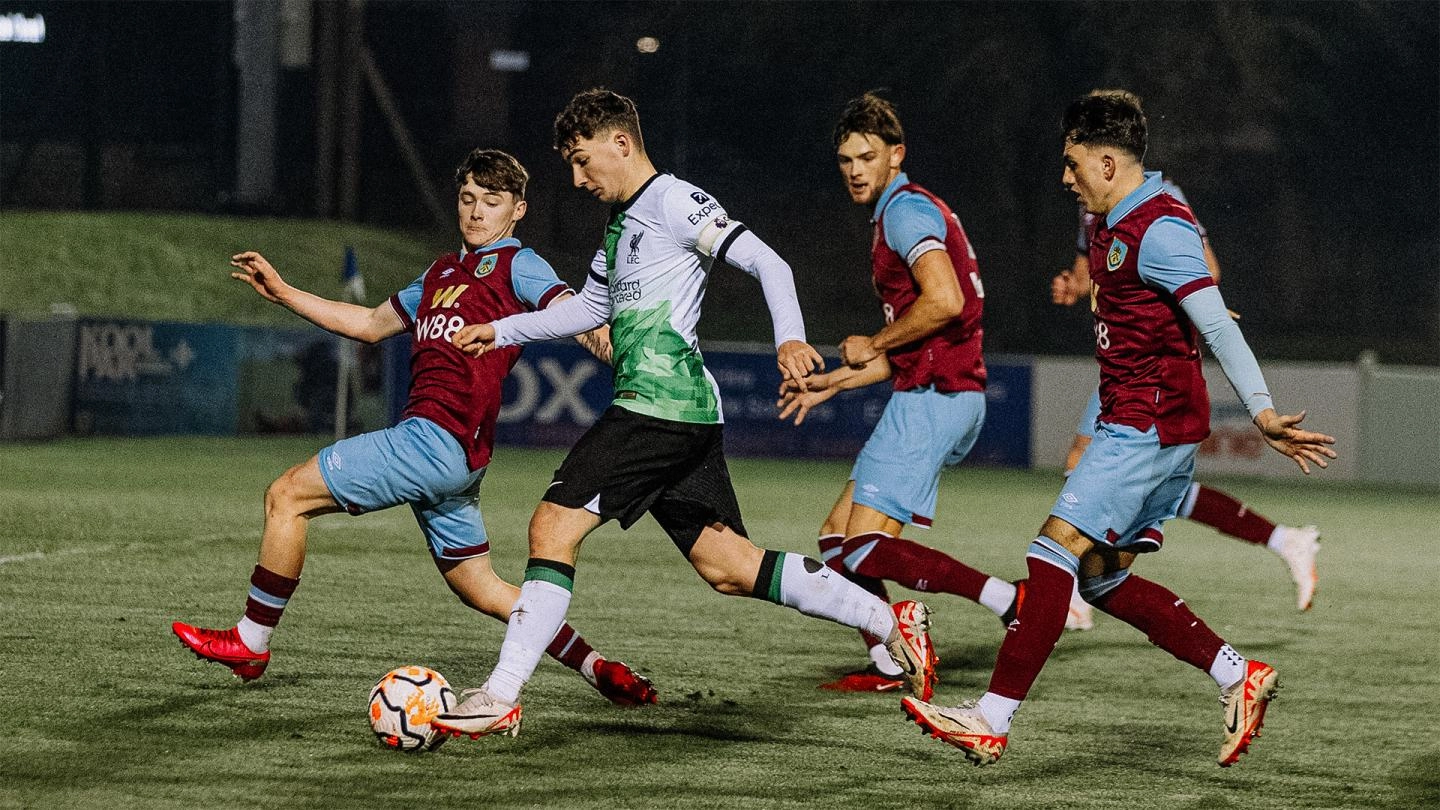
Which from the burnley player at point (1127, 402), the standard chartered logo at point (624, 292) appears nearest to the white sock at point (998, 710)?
the burnley player at point (1127, 402)

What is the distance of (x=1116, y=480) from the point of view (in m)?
5.20

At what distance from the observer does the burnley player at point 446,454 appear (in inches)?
226

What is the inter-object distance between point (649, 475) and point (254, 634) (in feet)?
4.91

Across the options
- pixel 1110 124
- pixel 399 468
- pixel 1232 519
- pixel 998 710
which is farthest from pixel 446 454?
pixel 1232 519

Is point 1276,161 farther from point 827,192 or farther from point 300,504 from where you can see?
point 300,504

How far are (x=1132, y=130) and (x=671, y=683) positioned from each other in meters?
2.56

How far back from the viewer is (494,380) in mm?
5918

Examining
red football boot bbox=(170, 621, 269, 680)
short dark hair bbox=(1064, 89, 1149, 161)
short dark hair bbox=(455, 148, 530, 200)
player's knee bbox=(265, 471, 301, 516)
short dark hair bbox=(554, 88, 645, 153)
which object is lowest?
red football boot bbox=(170, 621, 269, 680)

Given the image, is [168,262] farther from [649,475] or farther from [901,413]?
[649,475]

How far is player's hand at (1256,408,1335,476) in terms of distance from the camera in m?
→ 4.80

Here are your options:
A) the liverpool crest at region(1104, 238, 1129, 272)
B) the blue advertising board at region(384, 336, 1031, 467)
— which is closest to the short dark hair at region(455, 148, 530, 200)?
the liverpool crest at region(1104, 238, 1129, 272)

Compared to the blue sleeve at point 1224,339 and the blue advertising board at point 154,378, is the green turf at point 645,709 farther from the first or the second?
the blue advertising board at point 154,378

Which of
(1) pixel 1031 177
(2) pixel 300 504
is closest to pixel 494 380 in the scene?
(2) pixel 300 504

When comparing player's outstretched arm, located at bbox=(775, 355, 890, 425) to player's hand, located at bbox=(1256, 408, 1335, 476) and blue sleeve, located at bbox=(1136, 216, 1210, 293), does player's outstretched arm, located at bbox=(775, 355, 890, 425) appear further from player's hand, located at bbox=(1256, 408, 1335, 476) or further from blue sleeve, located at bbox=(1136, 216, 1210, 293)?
player's hand, located at bbox=(1256, 408, 1335, 476)
